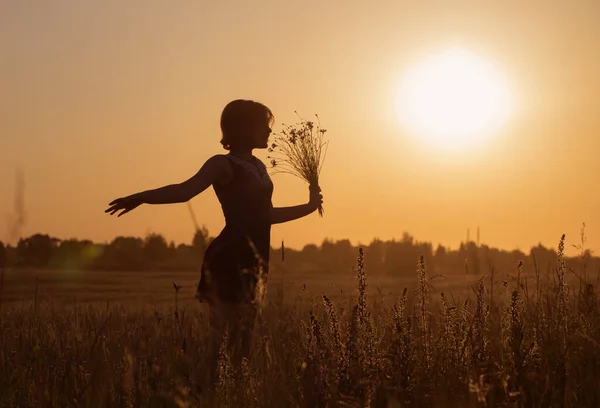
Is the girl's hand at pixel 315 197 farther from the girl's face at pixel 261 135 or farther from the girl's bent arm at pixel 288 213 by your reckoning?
the girl's face at pixel 261 135

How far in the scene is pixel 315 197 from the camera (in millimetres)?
5355

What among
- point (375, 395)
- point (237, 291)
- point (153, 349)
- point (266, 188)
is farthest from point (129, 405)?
point (153, 349)

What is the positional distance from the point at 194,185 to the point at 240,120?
0.67 meters

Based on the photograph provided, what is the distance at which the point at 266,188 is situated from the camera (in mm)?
4773

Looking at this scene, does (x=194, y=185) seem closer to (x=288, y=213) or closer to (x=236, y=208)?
(x=236, y=208)

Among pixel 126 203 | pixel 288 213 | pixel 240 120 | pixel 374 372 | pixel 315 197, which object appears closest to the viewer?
pixel 374 372

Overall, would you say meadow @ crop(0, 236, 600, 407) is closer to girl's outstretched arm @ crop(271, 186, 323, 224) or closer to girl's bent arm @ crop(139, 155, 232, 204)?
girl's bent arm @ crop(139, 155, 232, 204)

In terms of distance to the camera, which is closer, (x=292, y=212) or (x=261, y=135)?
(x=261, y=135)

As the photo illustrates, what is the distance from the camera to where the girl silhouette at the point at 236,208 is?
4.34m

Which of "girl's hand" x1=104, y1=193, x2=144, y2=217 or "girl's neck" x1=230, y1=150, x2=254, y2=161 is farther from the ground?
"girl's neck" x1=230, y1=150, x2=254, y2=161

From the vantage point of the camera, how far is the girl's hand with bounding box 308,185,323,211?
529 centimetres

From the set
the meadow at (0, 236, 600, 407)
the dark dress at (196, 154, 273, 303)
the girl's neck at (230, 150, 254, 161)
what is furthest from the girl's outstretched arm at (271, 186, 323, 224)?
the meadow at (0, 236, 600, 407)

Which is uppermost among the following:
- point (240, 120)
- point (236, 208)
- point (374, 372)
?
point (240, 120)

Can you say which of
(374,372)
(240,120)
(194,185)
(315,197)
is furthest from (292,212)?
(374,372)
